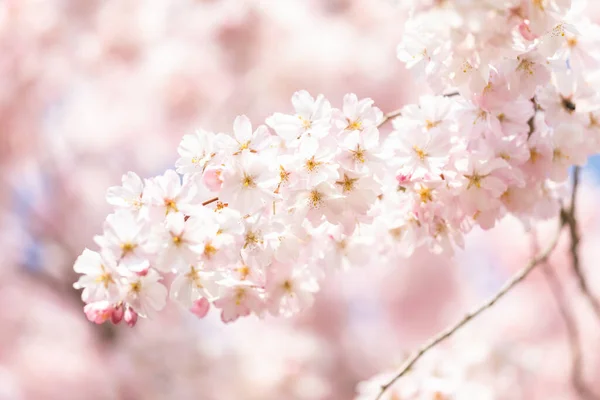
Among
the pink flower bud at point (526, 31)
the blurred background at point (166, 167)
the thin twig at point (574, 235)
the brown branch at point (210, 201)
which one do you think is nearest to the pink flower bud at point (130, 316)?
the brown branch at point (210, 201)

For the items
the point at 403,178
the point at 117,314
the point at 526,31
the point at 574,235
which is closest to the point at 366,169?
Answer: the point at 403,178

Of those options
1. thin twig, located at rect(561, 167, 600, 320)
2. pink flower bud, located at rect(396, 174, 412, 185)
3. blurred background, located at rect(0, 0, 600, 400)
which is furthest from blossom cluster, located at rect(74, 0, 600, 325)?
blurred background, located at rect(0, 0, 600, 400)

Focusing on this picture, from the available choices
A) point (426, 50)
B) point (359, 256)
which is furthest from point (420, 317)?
point (426, 50)

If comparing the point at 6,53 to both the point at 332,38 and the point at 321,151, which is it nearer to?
the point at 332,38

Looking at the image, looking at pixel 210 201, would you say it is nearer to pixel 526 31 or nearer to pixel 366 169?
pixel 366 169

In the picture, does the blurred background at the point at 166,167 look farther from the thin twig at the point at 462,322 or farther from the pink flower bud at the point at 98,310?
the pink flower bud at the point at 98,310

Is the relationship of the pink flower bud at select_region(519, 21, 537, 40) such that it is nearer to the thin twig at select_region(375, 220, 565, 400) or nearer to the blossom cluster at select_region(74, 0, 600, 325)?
the blossom cluster at select_region(74, 0, 600, 325)
